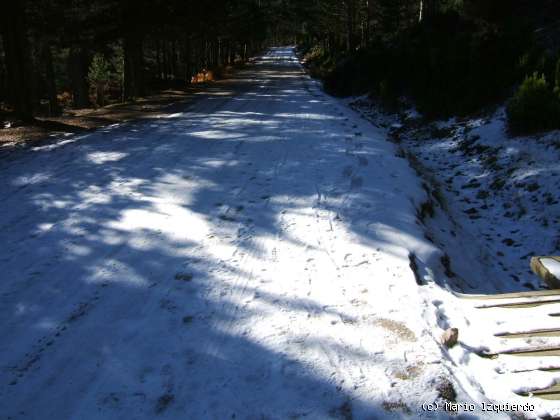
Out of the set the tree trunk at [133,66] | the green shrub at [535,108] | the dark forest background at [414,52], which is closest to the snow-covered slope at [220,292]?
the green shrub at [535,108]

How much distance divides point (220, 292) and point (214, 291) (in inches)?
2.1

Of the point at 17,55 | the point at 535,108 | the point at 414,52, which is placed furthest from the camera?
the point at 414,52

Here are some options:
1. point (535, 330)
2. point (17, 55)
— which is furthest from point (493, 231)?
point (17, 55)

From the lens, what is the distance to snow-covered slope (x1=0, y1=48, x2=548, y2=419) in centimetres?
275

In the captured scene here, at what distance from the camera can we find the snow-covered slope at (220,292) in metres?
2.75

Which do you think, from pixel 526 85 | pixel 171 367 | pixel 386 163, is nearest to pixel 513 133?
pixel 526 85

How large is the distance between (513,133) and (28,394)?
9111 millimetres

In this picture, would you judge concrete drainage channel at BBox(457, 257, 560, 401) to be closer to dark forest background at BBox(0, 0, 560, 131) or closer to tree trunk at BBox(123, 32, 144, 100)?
dark forest background at BBox(0, 0, 560, 131)

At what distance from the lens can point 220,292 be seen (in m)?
3.78

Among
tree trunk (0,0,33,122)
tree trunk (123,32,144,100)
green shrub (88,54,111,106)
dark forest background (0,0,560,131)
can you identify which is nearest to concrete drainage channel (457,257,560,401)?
dark forest background (0,0,560,131)

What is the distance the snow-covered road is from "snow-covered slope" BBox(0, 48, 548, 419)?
14mm

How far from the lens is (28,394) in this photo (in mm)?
2748

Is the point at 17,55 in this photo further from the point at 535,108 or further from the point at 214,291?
the point at 535,108

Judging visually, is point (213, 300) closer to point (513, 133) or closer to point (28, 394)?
point (28, 394)
